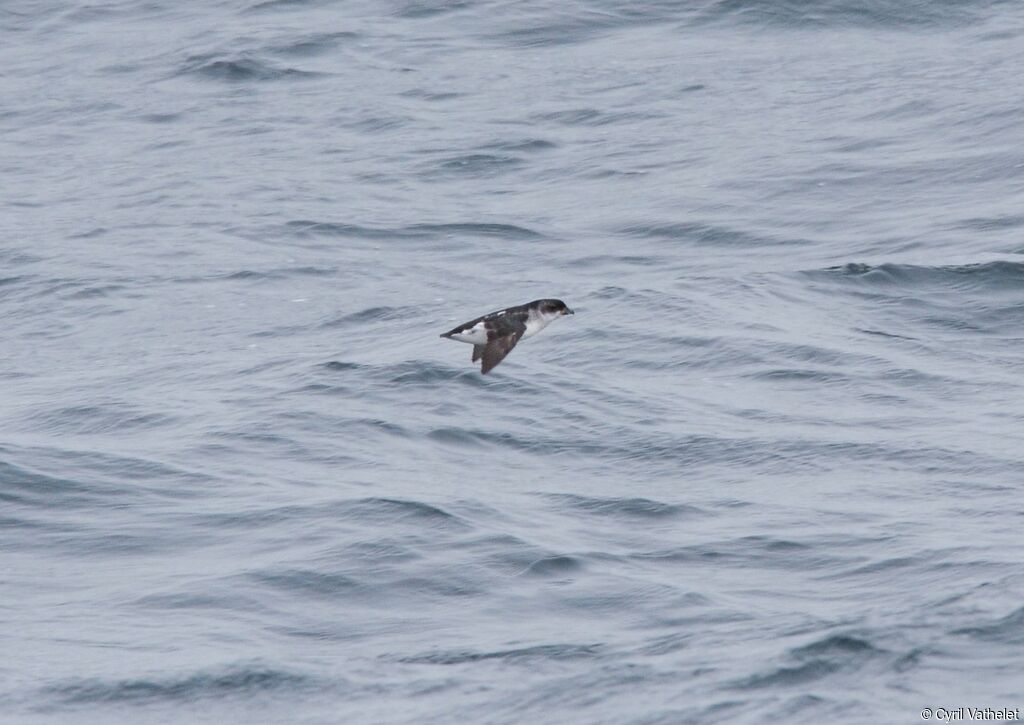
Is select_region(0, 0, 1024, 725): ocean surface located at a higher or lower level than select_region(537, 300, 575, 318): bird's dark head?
lower

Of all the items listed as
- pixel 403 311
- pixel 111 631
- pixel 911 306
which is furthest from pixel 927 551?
pixel 403 311

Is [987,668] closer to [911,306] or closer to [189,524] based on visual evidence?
[189,524]

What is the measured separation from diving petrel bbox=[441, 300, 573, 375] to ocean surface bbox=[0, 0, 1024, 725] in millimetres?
1145

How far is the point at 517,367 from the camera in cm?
1900

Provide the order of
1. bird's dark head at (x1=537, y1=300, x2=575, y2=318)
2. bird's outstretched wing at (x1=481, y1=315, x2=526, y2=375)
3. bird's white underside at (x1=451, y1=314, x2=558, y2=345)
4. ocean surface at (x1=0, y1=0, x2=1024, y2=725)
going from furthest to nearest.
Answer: bird's dark head at (x1=537, y1=300, x2=575, y2=318) → bird's white underside at (x1=451, y1=314, x2=558, y2=345) → bird's outstretched wing at (x1=481, y1=315, x2=526, y2=375) → ocean surface at (x1=0, y1=0, x2=1024, y2=725)

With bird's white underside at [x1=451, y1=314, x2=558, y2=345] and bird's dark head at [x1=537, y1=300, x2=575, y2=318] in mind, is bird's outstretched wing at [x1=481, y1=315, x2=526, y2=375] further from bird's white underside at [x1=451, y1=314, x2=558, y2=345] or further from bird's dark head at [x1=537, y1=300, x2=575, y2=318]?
bird's dark head at [x1=537, y1=300, x2=575, y2=318]

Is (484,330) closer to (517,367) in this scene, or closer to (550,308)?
(550,308)

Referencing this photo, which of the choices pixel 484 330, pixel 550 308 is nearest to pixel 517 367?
pixel 550 308

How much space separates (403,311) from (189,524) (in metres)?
6.42

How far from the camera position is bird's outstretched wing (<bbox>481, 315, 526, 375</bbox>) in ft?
48.3

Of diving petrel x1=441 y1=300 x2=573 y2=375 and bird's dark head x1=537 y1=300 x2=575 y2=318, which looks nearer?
diving petrel x1=441 y1=300 x2=573 y2=375

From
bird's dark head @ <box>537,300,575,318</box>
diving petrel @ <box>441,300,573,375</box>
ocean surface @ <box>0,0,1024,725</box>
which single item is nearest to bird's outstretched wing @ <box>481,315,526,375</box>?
diving petrel @ <box>441,300,573,375</box>

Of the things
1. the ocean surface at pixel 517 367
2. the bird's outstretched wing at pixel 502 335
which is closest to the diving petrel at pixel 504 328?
the bird's outstretched wing at pixel 502 335

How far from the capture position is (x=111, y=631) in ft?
41.6
